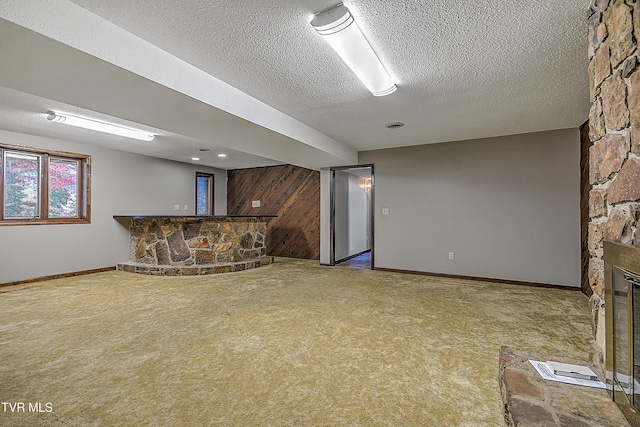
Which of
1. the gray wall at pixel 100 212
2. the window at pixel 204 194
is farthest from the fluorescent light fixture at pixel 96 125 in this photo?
the window at pixel 204 194

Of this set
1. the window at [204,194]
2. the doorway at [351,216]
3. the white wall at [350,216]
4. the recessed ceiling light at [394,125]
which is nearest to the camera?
the recessed ceiling light at [394,125]

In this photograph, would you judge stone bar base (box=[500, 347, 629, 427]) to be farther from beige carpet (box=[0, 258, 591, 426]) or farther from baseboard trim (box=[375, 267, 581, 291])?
baseboard trim (box=[375, 267, 581, 291])

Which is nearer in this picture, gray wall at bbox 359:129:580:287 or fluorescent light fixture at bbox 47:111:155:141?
fluorescent light fixture at bbox 47:111:155:141

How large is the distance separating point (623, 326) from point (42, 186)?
6.77m


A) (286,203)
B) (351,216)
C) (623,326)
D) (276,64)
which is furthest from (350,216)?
(623,326)

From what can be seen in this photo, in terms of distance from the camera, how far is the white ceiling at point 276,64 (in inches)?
68.9

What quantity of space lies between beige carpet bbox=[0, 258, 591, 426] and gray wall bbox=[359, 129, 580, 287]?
0.62 m

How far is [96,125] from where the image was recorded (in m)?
3.89

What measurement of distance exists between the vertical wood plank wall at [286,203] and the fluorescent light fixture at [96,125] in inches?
134

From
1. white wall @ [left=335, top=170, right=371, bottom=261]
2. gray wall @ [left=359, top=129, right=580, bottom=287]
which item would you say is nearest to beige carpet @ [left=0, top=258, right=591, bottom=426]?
gray wall @ [left=359, top=129, right=580, bottom=287]

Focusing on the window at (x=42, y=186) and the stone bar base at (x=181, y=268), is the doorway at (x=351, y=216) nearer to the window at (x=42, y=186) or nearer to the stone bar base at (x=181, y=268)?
the stone bar base at (x=181, y=268)

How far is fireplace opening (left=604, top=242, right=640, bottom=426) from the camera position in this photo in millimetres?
1166

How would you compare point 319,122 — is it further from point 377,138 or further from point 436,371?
point 436,371

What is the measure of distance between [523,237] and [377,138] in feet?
8.75
